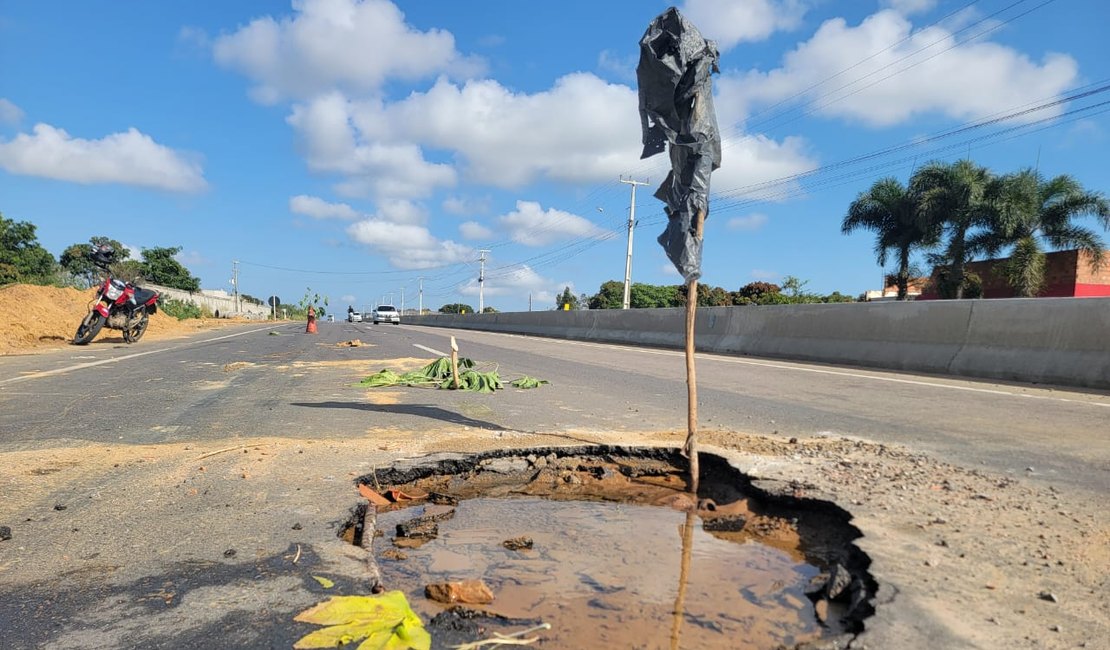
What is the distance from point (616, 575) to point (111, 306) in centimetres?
1541

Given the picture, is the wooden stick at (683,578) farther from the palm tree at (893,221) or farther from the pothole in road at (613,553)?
the palm tree at (893,221)

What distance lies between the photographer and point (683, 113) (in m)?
4.22

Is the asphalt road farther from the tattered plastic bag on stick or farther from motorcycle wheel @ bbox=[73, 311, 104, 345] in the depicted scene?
motorcycle wheel @ bbox=[73, 311, 104, 345]

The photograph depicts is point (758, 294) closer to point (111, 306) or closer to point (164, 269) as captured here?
point (111, 306)

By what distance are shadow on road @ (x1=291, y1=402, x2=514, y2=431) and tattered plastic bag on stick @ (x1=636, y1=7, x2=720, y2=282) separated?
2407mm

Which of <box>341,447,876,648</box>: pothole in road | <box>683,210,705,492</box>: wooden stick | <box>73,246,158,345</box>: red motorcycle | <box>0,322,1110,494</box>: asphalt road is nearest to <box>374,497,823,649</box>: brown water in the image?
<box>341,447,876,648</box>: pothole in road

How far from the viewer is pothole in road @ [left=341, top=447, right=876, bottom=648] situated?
2215 mm

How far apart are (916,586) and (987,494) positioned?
1.61 metres

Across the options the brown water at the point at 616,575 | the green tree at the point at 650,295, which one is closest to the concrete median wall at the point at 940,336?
the brown water at the point at 616,575


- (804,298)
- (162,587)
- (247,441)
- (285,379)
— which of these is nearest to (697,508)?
(162,587)

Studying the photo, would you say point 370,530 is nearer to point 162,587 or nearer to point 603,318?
point 162,587

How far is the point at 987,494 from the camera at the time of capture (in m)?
3.60

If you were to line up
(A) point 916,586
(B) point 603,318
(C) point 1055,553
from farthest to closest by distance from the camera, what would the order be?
(B) point 603,318, (C) point 1055,553, (A) point 916,586

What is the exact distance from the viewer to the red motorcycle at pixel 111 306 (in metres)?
14.1
